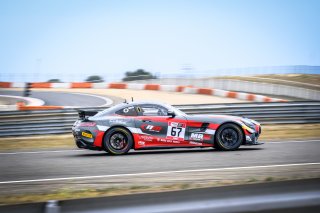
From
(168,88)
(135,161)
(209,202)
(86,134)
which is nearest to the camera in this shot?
(209,202)

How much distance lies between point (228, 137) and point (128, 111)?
232cm

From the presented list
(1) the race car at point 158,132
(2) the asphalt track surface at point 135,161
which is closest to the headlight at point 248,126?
(1) the race car at point 158,132

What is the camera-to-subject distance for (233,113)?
57.1 feet

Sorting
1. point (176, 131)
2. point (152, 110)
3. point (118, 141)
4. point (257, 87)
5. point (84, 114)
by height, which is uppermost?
point (257, 87)

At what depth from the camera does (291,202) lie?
3521 millimetres

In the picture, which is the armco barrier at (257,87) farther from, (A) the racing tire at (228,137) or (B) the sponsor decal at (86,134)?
(B) the sponsor decal at (86,134)

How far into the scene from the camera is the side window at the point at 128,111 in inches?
436

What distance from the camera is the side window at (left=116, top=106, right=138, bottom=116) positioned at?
11078 millimetres

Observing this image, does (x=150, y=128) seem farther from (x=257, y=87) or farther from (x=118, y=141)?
(x=257, y=87)

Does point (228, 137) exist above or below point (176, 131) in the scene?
below

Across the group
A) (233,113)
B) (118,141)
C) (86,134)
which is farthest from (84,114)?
(233,113)

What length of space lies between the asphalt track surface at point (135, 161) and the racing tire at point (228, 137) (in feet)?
0.70

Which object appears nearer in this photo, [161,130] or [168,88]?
[161,130]

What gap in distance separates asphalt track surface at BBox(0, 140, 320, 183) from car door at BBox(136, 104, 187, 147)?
11.0 inches
